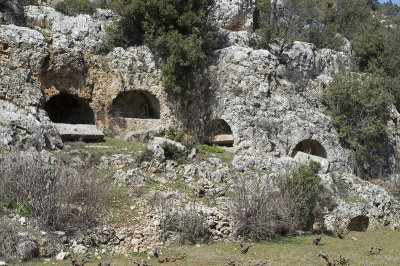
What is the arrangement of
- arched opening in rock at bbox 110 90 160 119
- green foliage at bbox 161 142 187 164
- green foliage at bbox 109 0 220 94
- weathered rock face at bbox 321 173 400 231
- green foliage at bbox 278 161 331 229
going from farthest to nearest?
arched opening in rock at bbox 110 90 160 119, green foliage at bbox 109 0 220 94, green foliage at bbox 161 142 187 164, weathered rock face at bbox 321 173 400 231, green foliage at bbox 278 161 331 229

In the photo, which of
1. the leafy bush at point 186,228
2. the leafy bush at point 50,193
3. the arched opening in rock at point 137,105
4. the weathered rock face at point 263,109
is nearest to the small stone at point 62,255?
the leafy bush at point 50,193

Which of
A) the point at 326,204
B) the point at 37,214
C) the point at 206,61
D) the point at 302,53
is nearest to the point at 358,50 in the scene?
the point at 302,53

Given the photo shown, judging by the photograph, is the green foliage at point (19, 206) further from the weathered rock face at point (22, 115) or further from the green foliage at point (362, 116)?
the green foliage at point (362, 116)

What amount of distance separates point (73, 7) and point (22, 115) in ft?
53.0

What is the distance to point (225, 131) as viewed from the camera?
92.3 ft

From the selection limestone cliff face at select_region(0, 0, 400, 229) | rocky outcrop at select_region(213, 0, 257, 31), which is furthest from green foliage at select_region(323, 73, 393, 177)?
rocky outcrop at select_region(213, 0, 257, 31)

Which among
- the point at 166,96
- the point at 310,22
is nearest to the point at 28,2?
the point at 166,96

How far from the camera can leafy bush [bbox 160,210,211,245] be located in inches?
531

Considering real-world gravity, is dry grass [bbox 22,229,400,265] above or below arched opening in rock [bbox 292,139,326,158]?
below

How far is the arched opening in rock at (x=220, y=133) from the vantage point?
27.3m

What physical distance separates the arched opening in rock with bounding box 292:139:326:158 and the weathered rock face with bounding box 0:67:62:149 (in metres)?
17.1

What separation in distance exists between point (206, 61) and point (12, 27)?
13311 mm

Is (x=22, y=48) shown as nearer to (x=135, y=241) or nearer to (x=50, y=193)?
(x=50, y=193)

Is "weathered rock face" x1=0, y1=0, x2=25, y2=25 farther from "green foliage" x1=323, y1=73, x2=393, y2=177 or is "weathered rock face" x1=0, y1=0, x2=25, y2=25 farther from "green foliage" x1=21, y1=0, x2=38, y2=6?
"green foliage" x1=323, y1=73, x2=393, y2=177
